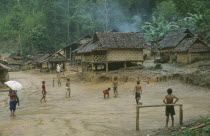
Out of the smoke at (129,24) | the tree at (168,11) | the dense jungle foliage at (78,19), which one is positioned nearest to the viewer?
the tree at (168,11)

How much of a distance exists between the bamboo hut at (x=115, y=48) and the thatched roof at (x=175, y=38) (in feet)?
21.7

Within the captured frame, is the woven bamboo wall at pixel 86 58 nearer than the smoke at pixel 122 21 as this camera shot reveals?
Yes

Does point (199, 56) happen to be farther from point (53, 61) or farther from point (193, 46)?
point (53, 61)

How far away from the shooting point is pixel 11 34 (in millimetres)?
75562

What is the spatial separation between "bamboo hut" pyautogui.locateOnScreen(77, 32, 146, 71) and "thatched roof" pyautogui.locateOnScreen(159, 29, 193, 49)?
6.60 m

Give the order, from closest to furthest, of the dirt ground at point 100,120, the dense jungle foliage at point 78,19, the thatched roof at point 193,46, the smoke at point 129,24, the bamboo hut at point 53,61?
the dirt ground at point 100,120, the thatched roof at point 193,46, the bamboo hut at point 53,61, the dense jungle foliage at point 78,19, the smoke at point 129,24

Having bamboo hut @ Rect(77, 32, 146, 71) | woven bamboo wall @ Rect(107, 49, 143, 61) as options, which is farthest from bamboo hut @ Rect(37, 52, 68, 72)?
woven bamboo wall @ Rect(107, 49, 143, 61)

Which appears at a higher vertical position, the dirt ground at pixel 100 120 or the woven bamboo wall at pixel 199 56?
the woven bamboo wall at pixel 199 56

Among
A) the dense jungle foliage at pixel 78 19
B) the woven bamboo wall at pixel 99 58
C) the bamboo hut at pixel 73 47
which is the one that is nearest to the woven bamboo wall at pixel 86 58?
the woven bamboo wall at pixel 99 58

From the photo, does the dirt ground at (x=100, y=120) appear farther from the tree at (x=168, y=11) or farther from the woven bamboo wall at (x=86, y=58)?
the tree at (x=168, y=11)

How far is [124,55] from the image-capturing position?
98.9ft

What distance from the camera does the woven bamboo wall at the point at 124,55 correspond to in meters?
29.5

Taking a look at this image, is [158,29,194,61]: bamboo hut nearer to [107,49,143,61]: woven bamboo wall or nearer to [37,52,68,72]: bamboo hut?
[107,49,143,61]: woven bamboo wall

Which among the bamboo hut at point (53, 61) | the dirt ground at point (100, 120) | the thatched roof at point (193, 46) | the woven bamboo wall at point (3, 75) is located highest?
the thatched roof at point (193, 46)
